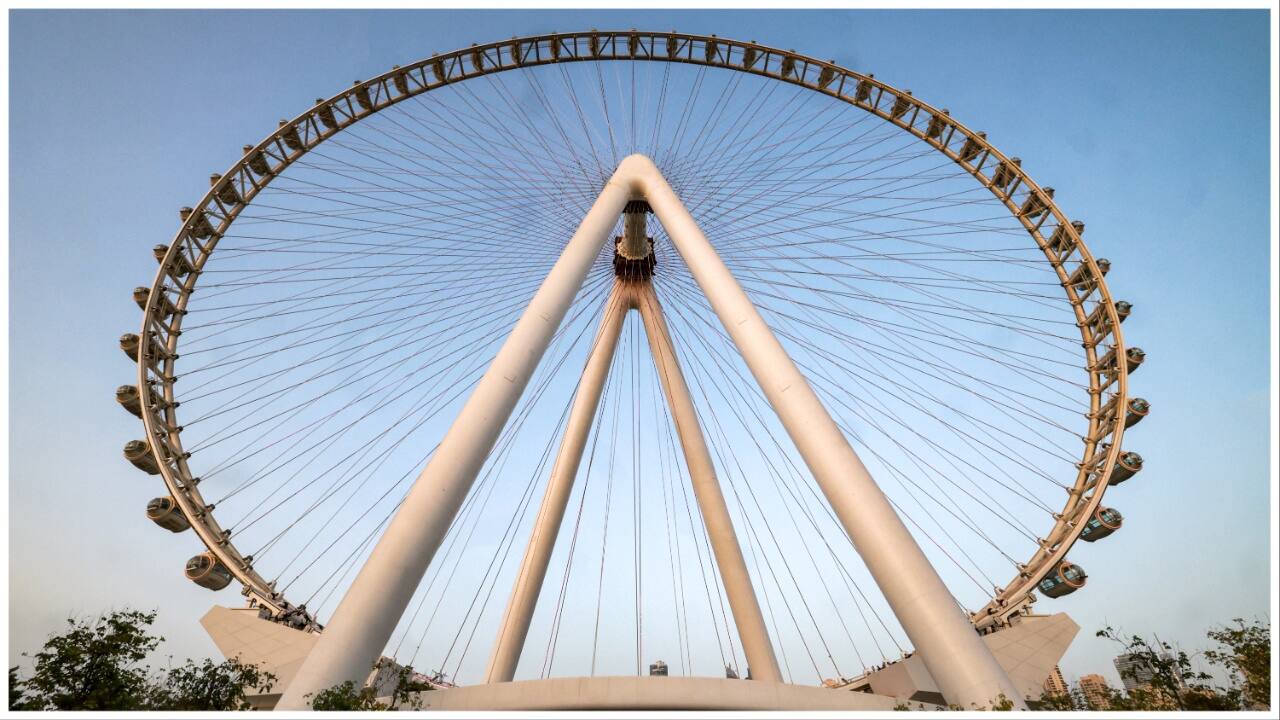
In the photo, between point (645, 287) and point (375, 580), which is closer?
point (375, 580)

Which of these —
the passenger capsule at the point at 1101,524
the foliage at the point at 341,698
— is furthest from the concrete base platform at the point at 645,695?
the passenger capsule at the point at 1101,524

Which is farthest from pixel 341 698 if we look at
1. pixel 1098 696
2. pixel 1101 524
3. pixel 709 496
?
pixel 1098 696

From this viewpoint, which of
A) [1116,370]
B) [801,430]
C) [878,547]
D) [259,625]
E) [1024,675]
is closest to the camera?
[878,547]

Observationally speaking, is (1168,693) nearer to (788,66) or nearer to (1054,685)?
(788,66)

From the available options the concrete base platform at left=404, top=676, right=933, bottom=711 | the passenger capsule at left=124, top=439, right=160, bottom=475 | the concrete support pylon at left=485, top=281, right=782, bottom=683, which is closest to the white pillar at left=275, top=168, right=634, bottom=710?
the concrete base platform at left=404, top=676, right=933, bottom=711

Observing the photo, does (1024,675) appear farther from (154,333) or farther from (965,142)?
(154,333)

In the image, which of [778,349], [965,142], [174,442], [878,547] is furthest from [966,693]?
[174,442]
